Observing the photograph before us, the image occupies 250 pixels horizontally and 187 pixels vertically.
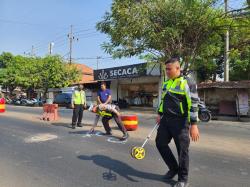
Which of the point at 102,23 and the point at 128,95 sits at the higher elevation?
the point at 102,23

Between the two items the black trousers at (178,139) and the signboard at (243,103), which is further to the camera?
the signboard at (243,103)

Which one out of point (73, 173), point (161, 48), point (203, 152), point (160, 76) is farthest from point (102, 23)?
point (73, 173)

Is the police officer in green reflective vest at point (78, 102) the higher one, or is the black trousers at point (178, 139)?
the police officer in green reflective vest at point (78, 102)

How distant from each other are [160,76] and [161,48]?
394 inches

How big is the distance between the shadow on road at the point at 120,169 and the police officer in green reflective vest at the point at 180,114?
0.54 m

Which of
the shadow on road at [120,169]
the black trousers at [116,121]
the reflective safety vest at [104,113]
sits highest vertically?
the reflective safety vest at [104,113]

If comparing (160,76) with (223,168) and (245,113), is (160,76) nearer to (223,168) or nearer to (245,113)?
(245,113)

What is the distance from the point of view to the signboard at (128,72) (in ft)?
94.5

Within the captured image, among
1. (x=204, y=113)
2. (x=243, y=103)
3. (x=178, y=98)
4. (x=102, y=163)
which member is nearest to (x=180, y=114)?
(x=178, y=98)

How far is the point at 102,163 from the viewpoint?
6734 mm

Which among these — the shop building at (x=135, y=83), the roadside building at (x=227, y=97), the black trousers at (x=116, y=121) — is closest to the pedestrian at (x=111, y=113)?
the black trousers at (x=116, y=121)

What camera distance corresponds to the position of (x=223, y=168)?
637 centimetres

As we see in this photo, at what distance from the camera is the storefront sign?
1157 inches

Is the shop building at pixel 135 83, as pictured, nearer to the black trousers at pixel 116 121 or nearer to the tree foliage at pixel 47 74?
the tree foliage at pixel 47 74
